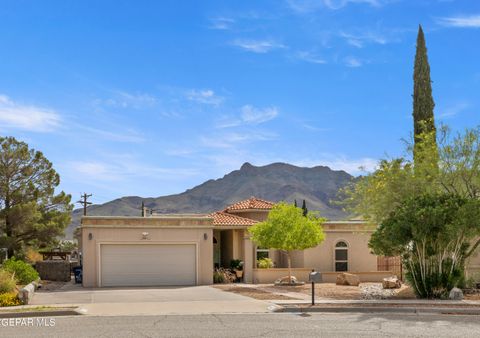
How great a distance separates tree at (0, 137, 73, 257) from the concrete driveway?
22.5 m

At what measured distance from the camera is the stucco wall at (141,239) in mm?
31406

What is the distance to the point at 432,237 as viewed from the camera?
893 inches

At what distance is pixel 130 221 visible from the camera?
105 feet

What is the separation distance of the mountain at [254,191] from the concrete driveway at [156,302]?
116 metres

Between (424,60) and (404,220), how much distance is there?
45.8 feet

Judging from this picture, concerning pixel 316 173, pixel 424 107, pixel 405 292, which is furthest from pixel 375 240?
pixel 316 173

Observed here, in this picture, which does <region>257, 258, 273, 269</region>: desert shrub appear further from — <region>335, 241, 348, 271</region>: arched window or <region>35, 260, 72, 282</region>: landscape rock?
<region>35, 260, 72, 282</region>: landscape rock

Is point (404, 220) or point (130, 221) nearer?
point (404, 220)

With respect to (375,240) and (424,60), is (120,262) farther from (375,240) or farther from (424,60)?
(424,60)

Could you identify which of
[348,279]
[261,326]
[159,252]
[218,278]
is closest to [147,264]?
[159,252]

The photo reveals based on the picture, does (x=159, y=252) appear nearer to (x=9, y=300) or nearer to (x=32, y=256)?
(x=9, y=300)

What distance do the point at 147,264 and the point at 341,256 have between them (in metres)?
11.1

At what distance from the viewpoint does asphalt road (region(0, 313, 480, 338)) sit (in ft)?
45.8

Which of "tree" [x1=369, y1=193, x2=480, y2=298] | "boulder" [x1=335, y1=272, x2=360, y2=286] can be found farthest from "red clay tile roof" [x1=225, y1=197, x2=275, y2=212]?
"tree" [x1=369, y1=193, x2=480, y2=298]
